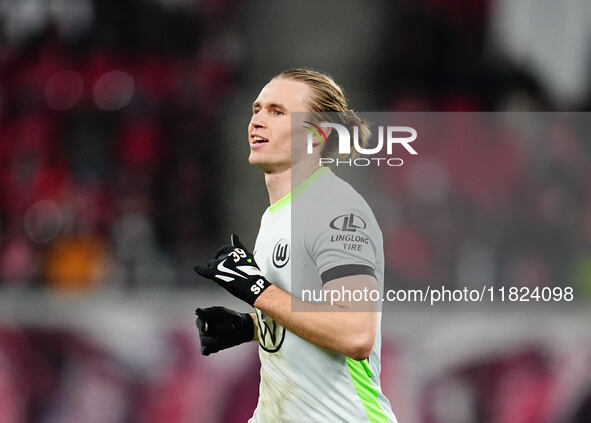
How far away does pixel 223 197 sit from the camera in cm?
653

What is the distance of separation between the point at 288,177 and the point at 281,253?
291mm

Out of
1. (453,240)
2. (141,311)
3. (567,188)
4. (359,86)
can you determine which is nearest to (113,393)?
(141,311)

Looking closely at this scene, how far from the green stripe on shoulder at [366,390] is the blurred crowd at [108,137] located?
10.5 ft

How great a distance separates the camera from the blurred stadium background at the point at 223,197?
540 centimetres

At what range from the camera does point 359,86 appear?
6.92 meters

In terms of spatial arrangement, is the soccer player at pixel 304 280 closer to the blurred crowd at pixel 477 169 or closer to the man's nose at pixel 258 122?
the man's nose at pixel 258 122

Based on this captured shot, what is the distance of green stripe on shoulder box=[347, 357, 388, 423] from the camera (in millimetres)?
2691

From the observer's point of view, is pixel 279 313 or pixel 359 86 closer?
pixel 279 313

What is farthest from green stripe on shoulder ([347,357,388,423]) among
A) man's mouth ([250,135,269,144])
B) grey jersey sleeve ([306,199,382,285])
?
man's mouth ([250,135,269,144])

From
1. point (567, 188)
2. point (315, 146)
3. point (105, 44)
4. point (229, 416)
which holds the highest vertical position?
point (105, 44)

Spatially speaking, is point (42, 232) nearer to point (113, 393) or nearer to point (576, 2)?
point (113, 393)

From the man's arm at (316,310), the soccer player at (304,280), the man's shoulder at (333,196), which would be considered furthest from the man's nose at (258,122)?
the man's arm at (316,310)

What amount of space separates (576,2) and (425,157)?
1805 mm

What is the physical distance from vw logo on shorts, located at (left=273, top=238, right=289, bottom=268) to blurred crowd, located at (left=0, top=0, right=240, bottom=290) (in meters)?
3.06
